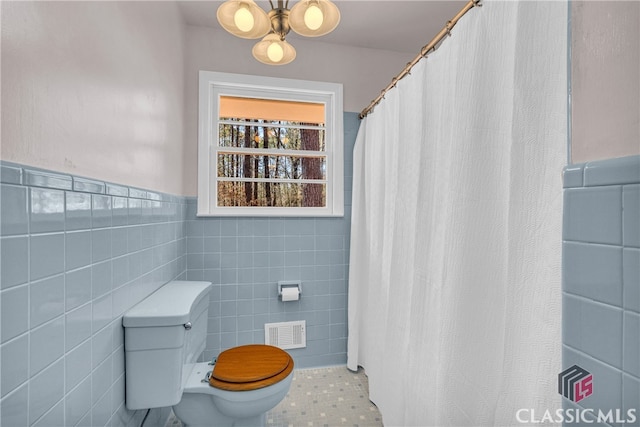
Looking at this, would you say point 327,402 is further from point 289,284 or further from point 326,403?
point 289,284

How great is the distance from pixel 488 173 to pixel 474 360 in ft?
1.95

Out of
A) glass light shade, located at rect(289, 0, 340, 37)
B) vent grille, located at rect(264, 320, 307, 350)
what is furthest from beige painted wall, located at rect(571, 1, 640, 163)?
vent grille, located at rect(264, 320, 307, 350)

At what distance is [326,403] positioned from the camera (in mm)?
1839

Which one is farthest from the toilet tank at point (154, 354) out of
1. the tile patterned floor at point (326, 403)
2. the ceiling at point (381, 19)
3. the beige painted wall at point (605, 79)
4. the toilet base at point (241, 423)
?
the ceiling at point (381, 19)

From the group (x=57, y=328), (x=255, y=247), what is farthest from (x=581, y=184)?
(x=255, y=247)

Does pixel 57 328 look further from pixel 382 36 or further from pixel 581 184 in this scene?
pixel 382 36

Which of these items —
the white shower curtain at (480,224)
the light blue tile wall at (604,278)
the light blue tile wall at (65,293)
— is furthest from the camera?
the white shower curtain at (480,224)

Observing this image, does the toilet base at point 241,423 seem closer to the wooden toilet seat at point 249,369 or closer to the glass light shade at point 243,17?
the wooden toilet seat at point 249,369

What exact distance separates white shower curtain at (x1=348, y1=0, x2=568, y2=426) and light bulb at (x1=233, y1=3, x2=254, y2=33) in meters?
0.74

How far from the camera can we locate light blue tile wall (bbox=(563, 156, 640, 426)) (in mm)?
489

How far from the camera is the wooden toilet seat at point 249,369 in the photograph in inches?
51.7

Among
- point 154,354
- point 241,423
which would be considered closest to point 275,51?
point 154,354

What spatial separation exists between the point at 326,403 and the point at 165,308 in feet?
3.88

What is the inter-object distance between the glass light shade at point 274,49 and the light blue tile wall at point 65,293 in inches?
31.9
